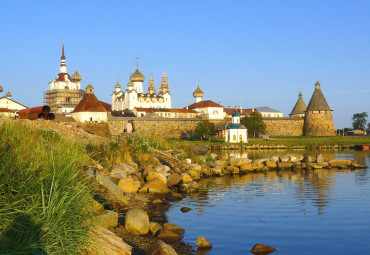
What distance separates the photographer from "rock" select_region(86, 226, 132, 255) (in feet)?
15.2

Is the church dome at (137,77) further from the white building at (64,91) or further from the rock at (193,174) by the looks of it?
the rock at (193,174)

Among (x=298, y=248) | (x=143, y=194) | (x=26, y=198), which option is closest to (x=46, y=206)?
(x=26, y=198)

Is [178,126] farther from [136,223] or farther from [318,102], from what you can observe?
[136,223]

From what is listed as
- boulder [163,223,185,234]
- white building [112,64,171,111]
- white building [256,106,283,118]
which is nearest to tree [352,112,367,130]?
white building [256,106,283,118]

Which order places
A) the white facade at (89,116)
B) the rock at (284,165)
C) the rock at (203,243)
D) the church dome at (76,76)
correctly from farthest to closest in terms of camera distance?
1. the church dome at (76,76)
2. the white facade at (89,116)
3. the rock at (284,165)
4. the rock at (203,243)

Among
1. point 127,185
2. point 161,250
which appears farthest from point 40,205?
point 127,185

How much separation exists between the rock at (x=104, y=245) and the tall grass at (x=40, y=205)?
0.47 feet

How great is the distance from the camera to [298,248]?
7586 mm

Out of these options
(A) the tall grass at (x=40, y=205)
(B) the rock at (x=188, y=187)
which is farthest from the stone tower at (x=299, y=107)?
(A) the tall grass at (x=40, y=205)

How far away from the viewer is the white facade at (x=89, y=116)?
3812 cm

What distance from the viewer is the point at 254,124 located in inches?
2261

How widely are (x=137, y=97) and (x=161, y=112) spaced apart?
24.8ft

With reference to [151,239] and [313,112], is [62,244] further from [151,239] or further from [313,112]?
[313,112]

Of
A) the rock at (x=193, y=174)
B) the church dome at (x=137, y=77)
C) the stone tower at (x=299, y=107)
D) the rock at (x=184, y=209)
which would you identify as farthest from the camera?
the church dome at (x=137, y=77)
